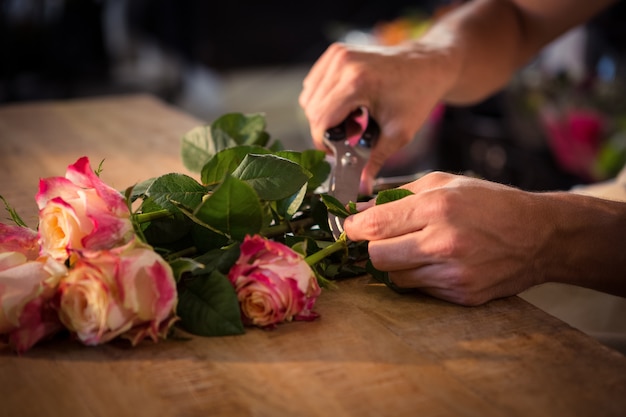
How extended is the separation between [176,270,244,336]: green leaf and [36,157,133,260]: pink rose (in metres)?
0.08

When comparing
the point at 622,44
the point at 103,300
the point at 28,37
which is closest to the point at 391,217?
the point at 103,300

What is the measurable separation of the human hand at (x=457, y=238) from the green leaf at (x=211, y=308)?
0.53ft

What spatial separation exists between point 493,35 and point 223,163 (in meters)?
0.78

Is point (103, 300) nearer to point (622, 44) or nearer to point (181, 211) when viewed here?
point (181, 211)

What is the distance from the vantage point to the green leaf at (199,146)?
3.55 feet

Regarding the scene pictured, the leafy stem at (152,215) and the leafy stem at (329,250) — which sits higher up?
the leafy stem at (152,215)

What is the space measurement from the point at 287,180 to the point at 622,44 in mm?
1821

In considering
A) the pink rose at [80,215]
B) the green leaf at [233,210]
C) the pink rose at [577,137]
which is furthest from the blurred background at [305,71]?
the pink rose at [80,215]

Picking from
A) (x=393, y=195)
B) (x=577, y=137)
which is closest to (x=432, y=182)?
(x=393, y=195)

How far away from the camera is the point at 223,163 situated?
34.4 inches

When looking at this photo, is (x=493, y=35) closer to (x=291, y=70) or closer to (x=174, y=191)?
(x=174, y=191)

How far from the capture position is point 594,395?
2.20 feet

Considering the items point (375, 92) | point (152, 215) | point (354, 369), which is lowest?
point (354, 369)

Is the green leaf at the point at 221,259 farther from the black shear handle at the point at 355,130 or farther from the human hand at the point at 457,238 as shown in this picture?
the black shear handle at the point at 355,130
